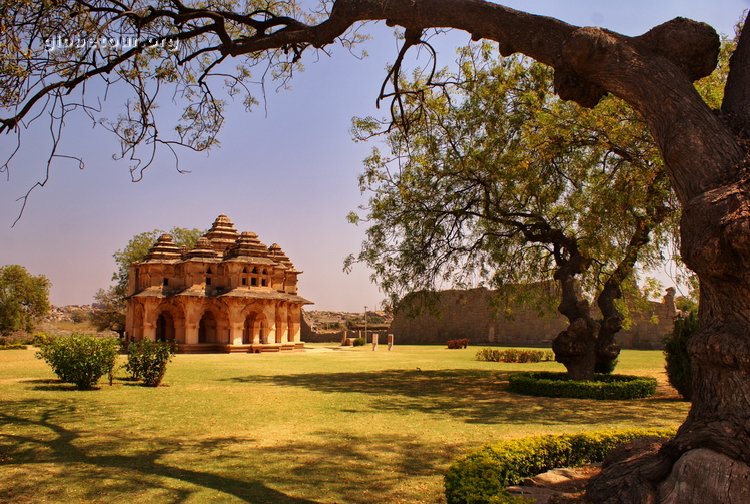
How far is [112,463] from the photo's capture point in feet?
22.0

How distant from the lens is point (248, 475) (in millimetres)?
6238

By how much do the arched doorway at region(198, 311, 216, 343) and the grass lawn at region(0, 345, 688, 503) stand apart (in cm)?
1728

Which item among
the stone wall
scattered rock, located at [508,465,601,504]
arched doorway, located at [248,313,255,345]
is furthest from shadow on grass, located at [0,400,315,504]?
the stone wall

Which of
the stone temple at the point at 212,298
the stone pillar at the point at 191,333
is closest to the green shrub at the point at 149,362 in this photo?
the stone temple at the point at 212,298

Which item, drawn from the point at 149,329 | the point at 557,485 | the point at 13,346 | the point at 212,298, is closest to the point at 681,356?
the point at 557,485

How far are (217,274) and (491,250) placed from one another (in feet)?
63.8

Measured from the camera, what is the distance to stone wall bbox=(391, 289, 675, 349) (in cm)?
3719

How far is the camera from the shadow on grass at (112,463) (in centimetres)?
558

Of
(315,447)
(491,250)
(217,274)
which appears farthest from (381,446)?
(217,274)

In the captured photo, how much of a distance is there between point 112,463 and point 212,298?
967 inches

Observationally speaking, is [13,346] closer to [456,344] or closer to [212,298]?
[212,298]

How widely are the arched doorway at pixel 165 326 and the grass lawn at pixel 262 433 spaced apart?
56.0 ft

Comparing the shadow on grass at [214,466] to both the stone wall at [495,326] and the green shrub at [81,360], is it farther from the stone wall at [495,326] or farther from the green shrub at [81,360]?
the stone wall at [495,326]

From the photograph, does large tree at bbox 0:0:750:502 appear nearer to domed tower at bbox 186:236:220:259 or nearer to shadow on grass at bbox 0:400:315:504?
shadow on grass at bbox 0:400:315:504
